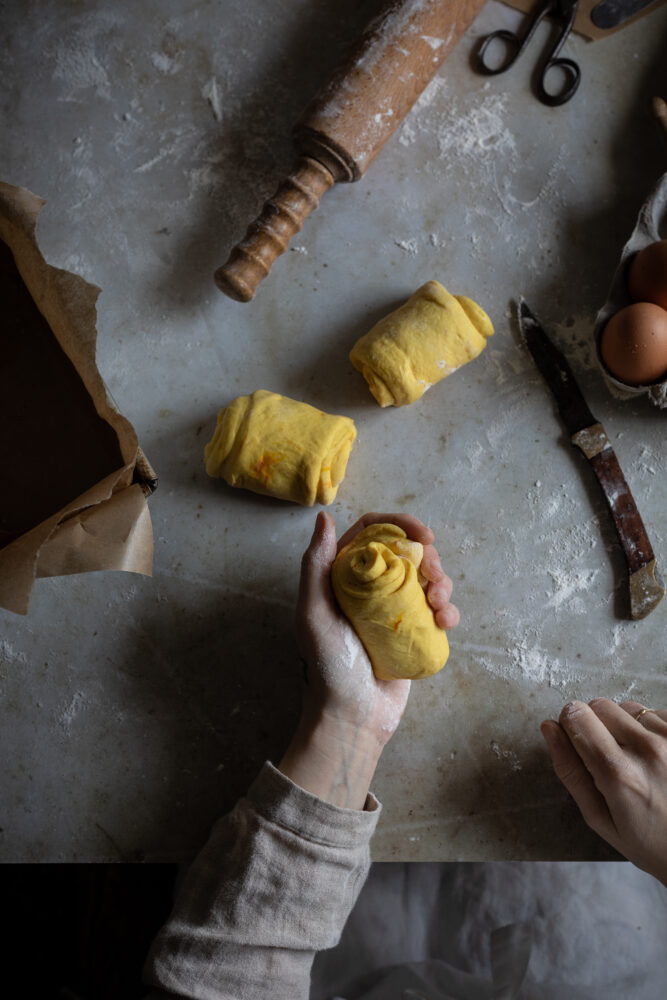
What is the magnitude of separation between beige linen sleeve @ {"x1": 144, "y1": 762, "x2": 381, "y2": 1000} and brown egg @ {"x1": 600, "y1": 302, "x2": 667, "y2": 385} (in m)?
0.83

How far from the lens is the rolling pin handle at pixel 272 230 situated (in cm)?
115

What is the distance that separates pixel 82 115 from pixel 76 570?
35.4 inches

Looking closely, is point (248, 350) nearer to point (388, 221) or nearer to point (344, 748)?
point (388, 221)

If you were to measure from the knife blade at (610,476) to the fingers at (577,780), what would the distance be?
10.4 inches

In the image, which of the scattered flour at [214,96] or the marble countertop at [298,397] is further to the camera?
the scattered flour at [214,96]

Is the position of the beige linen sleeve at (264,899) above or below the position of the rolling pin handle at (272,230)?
below

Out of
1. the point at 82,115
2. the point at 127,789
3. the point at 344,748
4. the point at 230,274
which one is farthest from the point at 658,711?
the point at 82,115

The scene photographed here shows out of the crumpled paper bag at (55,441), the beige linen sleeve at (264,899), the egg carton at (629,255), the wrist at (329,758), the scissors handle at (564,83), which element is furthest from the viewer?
the scissors handle at (564,83)

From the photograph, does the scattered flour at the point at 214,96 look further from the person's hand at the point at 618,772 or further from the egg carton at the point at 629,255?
the person's hand at the point at 618,772

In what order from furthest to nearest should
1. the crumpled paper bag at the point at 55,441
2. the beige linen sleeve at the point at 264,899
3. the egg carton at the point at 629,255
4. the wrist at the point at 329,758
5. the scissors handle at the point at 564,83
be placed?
the scissors handle at the point at 564,83 → the egg carton at the point at 629,255 → the wrist at the point at 329,758 → the beige linen sleeve at the point at 264,899 → the crumpled paper bag at the point at 55,441

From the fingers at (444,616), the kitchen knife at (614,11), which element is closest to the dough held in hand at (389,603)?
the fingers at (444,616)

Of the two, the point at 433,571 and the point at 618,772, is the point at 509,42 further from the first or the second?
the point at 618,772

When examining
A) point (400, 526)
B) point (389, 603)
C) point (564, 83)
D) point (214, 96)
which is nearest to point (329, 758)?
point (389, 603)

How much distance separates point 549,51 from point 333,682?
122 cm
